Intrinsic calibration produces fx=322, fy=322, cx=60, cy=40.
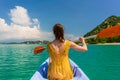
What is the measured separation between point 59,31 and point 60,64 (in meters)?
0.68

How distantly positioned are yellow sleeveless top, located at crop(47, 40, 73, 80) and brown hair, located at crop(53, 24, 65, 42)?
0.15 meters

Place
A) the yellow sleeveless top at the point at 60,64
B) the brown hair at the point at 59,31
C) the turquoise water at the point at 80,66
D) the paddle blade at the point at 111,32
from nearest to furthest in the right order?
1. the paddle blade at the point at 111,32
2. the brown hair at the point at 59,31
3. the yellow sleeveless top at the point at 60,64
4. the turquoise water at the point at 80,66

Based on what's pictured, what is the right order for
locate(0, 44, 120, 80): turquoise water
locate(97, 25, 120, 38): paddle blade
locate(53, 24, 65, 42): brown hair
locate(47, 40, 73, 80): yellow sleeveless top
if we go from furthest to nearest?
locate(0, 44, 120, 80): turquoise water → locate(47, 40, 73, 80): yellow sleeveless top → locate(53, 24, 65, 42): brown hair → locate(97, 25, 120, 38): paddle blade

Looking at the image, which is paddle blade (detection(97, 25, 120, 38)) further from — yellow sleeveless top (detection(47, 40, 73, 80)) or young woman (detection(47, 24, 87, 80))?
yellow sleeveless top (detection(47, 40, 73, 80))

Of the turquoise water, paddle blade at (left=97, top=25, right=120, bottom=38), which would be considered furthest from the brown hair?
the turquoise water

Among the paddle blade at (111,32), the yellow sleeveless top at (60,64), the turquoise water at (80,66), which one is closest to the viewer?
the paddle blade at (111,32)

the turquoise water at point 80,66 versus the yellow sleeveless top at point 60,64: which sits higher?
the yellow sleeveless top at point 60,64

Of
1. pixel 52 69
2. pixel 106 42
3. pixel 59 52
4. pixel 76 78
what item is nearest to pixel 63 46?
pixel 59 52

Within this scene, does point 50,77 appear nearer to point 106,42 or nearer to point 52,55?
point 52,55

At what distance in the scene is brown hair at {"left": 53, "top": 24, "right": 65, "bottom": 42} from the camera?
6.46m

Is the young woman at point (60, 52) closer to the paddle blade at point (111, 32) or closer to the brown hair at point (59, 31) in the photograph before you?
the brown hair at point (59, 31)

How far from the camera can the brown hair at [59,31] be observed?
6461mm

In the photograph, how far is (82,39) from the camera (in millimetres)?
6488

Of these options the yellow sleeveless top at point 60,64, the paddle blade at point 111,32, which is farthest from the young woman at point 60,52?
the paddle blade at point 111,32
